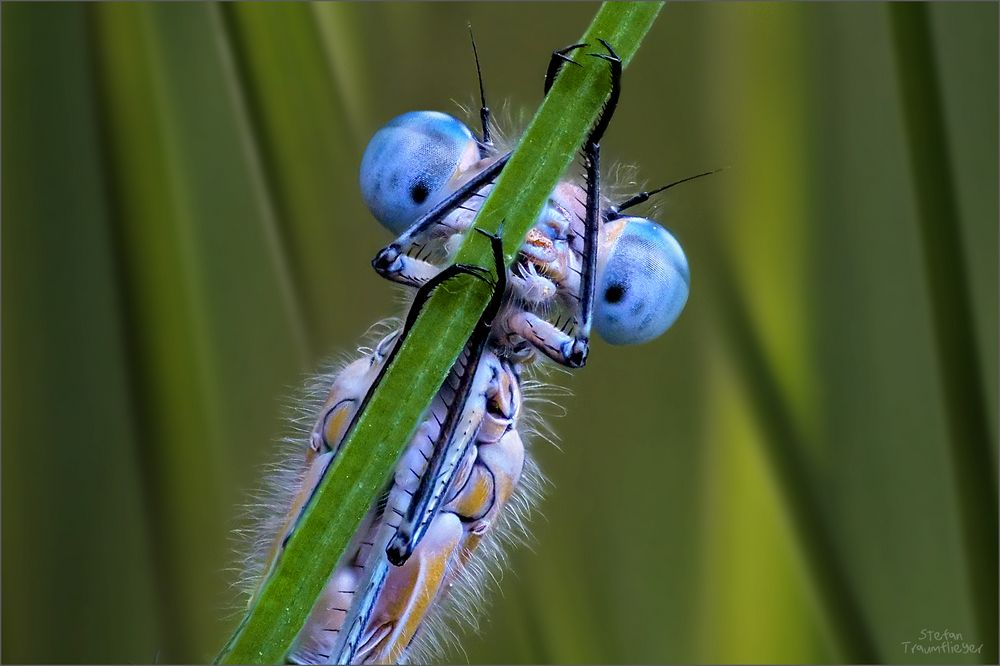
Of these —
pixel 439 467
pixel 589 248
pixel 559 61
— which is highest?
pixel 559 61

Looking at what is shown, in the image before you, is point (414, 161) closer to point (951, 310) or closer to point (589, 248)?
point (589, 248)

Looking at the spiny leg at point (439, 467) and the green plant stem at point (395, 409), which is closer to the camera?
the green plant stem at point (395, 409)

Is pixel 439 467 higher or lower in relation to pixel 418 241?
lower

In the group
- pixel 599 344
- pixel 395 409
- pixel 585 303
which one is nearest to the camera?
pixel 395 409

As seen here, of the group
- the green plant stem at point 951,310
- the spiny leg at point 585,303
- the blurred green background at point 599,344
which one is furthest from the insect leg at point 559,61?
the green plant stem at point 951,310

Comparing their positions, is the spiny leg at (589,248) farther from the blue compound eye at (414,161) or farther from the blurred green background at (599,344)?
the blurred green background at (599,344)

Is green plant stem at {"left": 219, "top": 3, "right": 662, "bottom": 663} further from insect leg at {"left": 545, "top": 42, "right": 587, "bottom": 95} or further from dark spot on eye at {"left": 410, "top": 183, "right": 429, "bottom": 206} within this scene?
dark spot on eye at {"left": 410, "top": 183, "right": 429, "bottom": 206}

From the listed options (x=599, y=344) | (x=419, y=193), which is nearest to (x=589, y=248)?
(x=419, y=193)
